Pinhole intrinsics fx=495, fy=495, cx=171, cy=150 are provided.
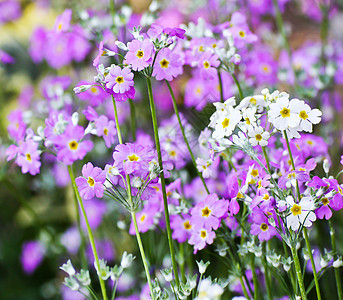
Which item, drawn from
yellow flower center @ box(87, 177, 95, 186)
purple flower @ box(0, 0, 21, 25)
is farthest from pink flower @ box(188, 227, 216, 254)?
purple flower @ box(0, 0, 21, 25)

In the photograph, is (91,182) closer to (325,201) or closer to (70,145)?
(70,145)

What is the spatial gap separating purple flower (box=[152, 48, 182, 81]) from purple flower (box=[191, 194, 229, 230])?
9.1 inches

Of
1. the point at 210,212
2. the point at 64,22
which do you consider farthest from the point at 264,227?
the point at 64,22

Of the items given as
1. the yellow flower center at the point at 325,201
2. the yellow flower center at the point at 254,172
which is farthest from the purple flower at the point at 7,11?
the yellow flower center at the point at 325,201

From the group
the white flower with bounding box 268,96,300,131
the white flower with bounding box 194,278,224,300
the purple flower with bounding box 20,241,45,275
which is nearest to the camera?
the white flower with bounding box 194,278,224,300

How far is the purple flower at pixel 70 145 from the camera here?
3.06 ft

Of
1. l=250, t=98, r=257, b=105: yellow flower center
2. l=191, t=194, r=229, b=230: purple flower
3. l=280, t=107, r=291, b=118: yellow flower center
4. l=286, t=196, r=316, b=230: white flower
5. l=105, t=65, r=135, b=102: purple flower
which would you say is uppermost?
l=105, t=65, r=135, b=102: purple flower

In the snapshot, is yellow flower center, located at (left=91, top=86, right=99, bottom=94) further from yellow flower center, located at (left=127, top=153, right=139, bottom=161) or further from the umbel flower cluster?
yellow flower center, located at (left=127, top=153, right=139, bottom=161)

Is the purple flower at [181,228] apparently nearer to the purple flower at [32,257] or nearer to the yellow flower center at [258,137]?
the yellow flower center at [258,137]

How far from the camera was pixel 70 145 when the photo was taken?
0.94 metres

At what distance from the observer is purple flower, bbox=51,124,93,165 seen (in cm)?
93

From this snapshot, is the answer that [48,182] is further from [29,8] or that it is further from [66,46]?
[29,8]

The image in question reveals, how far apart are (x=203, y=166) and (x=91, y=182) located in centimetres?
23

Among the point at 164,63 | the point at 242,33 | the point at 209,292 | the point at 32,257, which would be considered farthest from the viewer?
the point at 32,257
